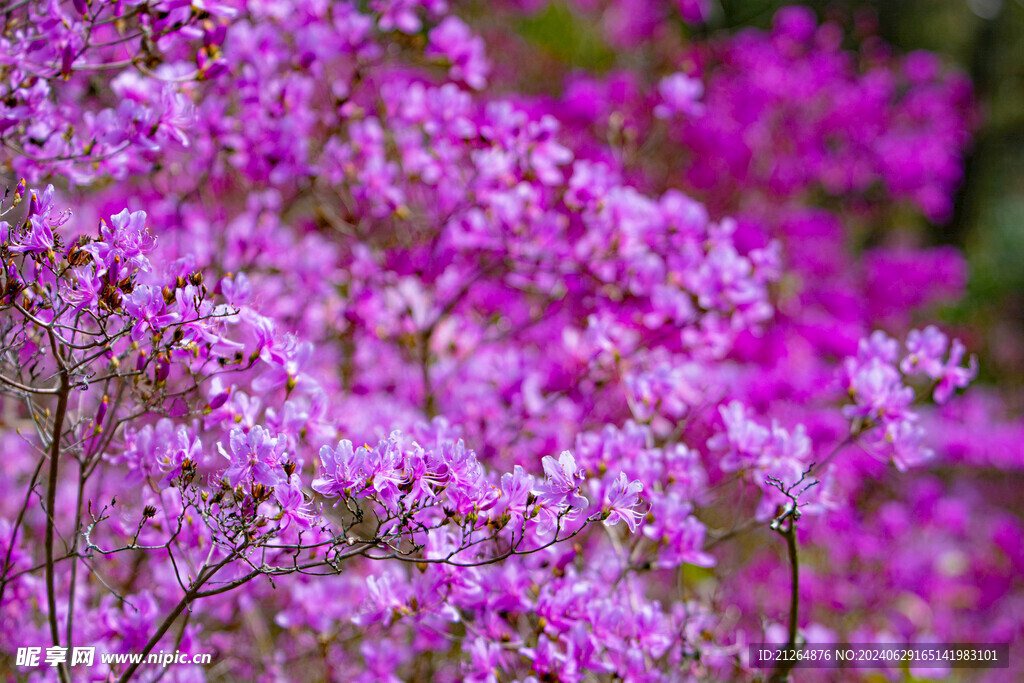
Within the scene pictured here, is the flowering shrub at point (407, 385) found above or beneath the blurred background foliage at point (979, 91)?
above

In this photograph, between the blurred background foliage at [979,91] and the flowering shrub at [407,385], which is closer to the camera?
the flowering shrub at [407,385]

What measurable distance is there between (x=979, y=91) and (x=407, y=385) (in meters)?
8.93

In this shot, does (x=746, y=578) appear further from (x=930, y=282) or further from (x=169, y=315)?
(x=169, y=315)

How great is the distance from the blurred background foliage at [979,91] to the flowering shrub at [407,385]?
3.12 metres

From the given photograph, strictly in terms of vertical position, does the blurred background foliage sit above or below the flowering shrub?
below

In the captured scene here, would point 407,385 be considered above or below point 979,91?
above

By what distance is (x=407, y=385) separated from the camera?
10.3 feet

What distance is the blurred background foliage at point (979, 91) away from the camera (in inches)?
287

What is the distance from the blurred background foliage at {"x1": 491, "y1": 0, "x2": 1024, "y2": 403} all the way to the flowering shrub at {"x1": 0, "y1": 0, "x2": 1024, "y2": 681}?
10.2ft

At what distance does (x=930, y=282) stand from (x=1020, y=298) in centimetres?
484

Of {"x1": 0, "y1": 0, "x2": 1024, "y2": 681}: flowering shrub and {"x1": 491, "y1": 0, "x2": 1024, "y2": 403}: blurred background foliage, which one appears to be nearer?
{"x1": 0, "y1": 0, "x2": 1024, "y2": 681}: flowering shrub

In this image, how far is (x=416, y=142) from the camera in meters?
2.76

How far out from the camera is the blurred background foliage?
287 inches

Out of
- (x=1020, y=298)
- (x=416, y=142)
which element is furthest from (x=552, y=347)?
(x=1020, y=298)
